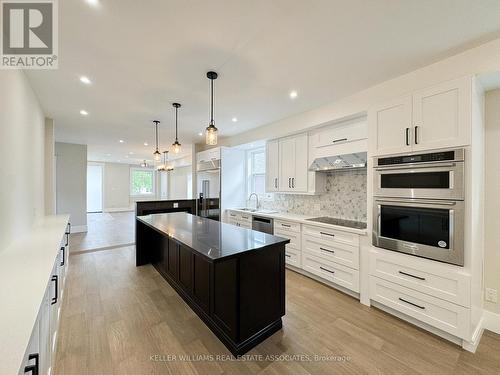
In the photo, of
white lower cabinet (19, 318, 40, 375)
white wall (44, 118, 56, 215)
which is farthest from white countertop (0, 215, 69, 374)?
white wall (44, 118, 56, 215)

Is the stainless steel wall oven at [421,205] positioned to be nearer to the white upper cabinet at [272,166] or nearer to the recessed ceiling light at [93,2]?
the white upper cabinet at [272,166]

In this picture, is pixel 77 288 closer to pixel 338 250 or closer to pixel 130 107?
pixel 130 107

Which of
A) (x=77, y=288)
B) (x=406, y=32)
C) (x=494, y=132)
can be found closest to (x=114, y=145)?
(x=77, y=288)

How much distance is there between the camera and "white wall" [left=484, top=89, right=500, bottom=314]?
2180mm

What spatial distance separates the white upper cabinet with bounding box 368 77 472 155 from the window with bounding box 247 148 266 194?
276cm

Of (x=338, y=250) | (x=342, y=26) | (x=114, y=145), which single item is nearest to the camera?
(x=342, y=26)

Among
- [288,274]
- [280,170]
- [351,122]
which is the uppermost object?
[351,122]

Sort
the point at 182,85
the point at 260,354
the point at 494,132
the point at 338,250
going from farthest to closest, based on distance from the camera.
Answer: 1. the point at 338,250
2. the point at 182,85
3. the point at 494,132
4. the point at 260,354

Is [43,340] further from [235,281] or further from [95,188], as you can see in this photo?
[95,188]

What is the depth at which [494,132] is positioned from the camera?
86.1 inches

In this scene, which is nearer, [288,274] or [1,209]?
[1,209]

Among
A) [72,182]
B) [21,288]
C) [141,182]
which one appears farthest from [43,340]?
[141,182]

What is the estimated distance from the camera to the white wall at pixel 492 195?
7.15ft

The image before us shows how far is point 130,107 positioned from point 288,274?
3754 mm
